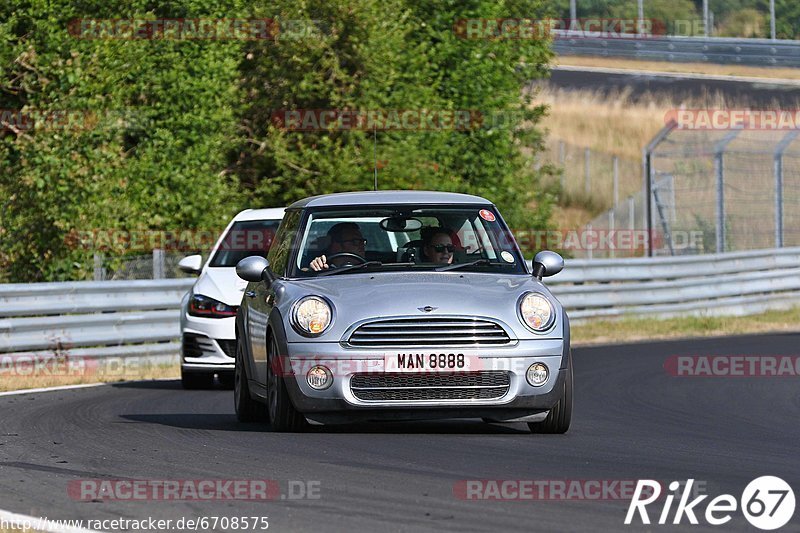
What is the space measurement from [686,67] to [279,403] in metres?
52.1

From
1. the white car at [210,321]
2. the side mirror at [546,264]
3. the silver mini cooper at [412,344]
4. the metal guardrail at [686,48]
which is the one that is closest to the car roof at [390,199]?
the silver mini cooper at [412,344]

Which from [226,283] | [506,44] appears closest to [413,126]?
[506,44]

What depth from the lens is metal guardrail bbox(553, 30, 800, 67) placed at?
190 ft

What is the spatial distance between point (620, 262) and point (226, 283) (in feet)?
34.5

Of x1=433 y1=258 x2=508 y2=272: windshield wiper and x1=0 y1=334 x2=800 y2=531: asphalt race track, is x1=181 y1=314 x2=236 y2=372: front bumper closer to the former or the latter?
x1=0 y1=334 x2=800 y2=531: asphalt race track

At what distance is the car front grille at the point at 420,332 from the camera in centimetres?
942

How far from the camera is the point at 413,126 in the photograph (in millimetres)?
27969

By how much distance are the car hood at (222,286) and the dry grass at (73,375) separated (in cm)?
188

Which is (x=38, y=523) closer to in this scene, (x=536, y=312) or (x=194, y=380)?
(x=536, y=312)

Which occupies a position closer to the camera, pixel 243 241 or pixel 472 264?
pixel 472 264

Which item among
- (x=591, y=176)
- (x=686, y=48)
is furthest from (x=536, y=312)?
(x=686, y=48)

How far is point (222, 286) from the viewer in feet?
48.7

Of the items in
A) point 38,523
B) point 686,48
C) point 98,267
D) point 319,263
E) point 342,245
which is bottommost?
point 98,267

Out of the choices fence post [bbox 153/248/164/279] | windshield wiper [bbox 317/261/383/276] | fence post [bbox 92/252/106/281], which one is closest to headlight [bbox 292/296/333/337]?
windshield wiper [bbox 317/261/383/276]
